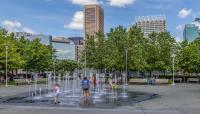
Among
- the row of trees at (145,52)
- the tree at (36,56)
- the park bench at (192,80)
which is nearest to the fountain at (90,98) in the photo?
the row of trees at (145,52)

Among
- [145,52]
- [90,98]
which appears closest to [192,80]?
[145,52]

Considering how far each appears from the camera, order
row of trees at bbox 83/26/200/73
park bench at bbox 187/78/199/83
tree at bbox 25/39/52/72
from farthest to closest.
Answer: tree at bbox 25/39/52/72
park bench at bbox 187/78/199/83
row of trees at bbox 83/26/200/73

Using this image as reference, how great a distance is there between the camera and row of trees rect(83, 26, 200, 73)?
7156 centimetres

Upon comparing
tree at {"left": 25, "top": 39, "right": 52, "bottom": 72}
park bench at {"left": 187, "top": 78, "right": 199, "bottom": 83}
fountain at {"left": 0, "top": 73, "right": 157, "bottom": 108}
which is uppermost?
tree at {"left": 25, "top": 39, "right": 52, "bottom": 72}

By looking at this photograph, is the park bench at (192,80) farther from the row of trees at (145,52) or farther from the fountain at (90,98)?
the fountain at (90,98)

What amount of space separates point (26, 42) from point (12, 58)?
1868 centimetres

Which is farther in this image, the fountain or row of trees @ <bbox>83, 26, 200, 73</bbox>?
row of trees @ <bbox>83, 26, 200, 73</bbox>

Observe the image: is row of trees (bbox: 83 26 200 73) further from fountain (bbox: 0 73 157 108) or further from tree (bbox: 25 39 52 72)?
fountain (bbox: 0 73 157 108)

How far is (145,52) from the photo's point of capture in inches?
2911

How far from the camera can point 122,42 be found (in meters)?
73.3

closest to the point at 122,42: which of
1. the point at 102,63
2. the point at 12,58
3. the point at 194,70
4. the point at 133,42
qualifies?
the point at 133,42

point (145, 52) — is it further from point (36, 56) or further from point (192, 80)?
point (36, 56)

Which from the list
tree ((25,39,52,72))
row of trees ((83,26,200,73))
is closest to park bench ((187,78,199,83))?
row of trees ((83,26,200,73))

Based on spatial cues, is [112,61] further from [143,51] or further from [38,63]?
[38,63]
